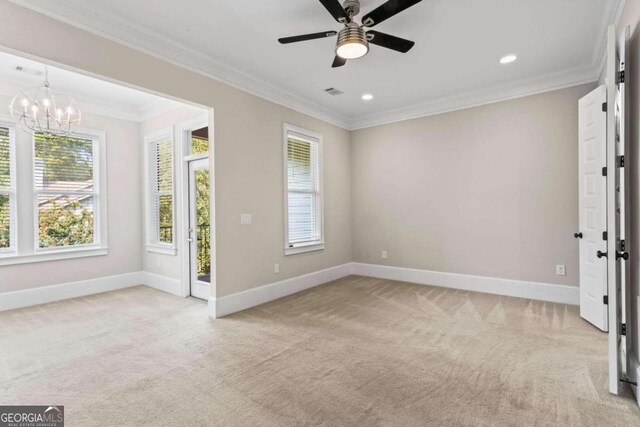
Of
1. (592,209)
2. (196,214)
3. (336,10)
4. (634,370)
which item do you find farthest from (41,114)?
(592,209)

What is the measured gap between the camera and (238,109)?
160 inches

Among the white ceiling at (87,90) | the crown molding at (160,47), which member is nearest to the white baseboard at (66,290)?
the white ceiling at (87,90)

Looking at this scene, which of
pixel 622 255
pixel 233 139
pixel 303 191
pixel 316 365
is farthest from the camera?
pixel 303 191

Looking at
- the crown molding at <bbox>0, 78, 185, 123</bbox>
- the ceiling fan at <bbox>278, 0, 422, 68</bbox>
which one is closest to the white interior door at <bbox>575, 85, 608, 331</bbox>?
the ceiling fan at <bbox>278, 0, 422, 68</bbox>

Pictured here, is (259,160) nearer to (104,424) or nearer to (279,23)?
(279,23)

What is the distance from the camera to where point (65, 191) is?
4762 mm

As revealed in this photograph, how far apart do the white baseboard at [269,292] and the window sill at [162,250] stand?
158 centimetres

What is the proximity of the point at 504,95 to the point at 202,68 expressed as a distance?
13.5ft

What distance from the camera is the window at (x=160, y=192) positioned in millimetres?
5148

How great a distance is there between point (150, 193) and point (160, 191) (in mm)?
265

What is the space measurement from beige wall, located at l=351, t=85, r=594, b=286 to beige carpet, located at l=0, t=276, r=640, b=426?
0.81 meters

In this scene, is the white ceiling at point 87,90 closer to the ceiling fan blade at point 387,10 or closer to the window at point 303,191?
the window at point 303,191

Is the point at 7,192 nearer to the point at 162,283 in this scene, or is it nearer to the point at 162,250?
the point at 162,250

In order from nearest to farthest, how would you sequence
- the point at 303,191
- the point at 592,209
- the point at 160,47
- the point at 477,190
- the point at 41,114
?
1. the point at 160,47
2. the point at 592,209
3. the point at 41,114
4. the point at 477,190
5. the point at 303,191
